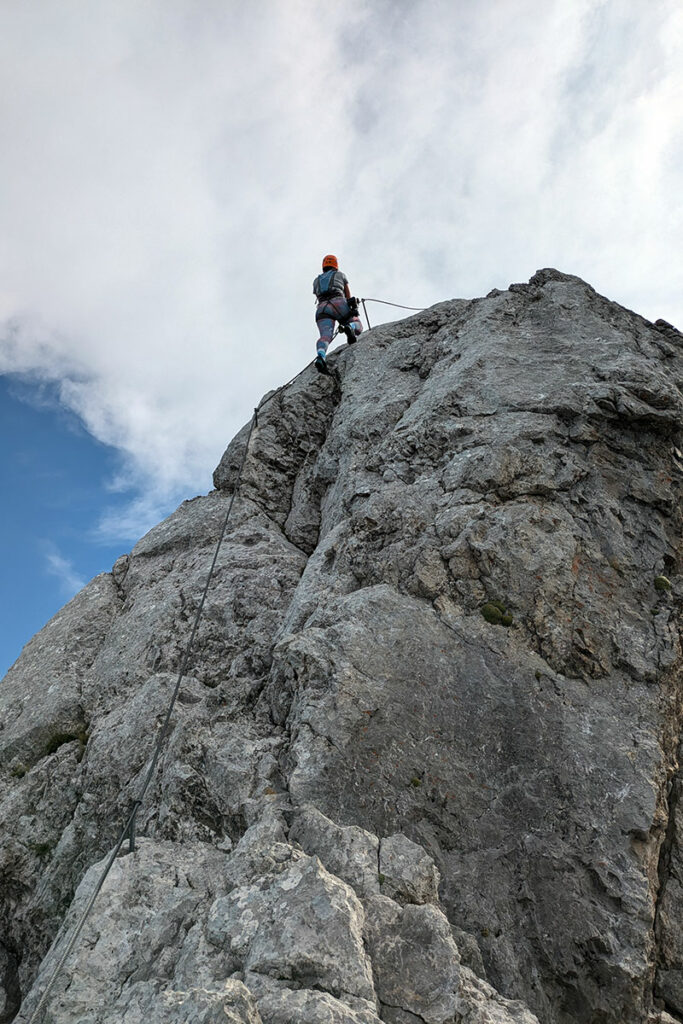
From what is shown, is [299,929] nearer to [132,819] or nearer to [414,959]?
[414,959]

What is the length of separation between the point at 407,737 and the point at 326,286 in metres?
14.9

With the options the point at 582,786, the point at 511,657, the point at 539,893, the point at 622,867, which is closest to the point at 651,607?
the point at 511,657

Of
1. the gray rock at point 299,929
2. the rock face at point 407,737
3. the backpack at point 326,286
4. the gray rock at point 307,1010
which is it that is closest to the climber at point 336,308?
the backpack at point 326,286

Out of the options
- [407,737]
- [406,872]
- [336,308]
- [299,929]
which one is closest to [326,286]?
[336,308]

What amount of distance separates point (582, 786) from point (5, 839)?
8.44m

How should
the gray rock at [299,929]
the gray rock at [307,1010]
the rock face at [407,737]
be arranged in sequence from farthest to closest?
the rock face at [407,737], the gray rock at [299,929], the gray rock at [307,1010]

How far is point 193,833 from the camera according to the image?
8.48 m

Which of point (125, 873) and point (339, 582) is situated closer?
point (125, 873)

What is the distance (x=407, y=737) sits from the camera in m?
8.59

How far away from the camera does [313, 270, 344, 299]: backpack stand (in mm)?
19734

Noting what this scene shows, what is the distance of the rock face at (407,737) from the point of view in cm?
669

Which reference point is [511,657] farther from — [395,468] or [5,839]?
[5,839]

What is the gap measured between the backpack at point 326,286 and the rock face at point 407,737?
635cm

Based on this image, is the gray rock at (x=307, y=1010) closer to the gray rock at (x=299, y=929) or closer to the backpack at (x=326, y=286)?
the gray rock at (x=299, y=929)
